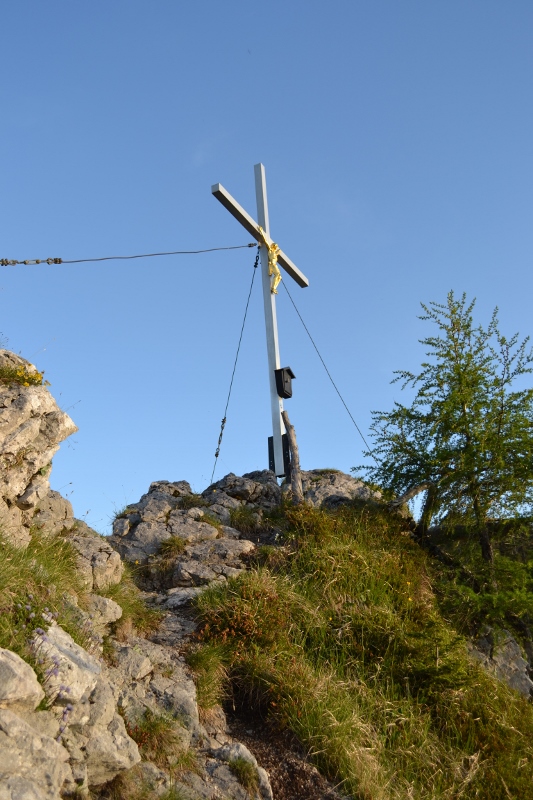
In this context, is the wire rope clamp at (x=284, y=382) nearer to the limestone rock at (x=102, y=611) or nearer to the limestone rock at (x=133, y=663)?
the limestone rock at (x=102, y=611)

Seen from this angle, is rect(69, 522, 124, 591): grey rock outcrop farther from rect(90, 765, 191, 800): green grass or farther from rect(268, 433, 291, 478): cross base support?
rect(268, 433, 291, 478): cross base support

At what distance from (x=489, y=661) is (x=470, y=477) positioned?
9.73ft

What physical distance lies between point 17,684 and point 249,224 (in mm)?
11381

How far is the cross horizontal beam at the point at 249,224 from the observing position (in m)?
13.9

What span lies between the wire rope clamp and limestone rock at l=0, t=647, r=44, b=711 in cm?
917

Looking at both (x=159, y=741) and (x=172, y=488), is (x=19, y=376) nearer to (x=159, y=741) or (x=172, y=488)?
(x=159, y=741)

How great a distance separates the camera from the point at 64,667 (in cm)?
566

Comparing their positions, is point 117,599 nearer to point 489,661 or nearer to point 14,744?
point 14,744

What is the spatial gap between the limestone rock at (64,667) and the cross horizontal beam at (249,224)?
9.97 m

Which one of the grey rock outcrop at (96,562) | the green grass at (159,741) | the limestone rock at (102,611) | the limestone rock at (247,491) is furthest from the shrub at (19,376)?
the limestone rock at (247,491)

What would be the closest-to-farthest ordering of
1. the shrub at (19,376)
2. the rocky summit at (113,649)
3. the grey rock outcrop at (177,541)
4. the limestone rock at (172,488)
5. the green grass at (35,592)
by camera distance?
1. the rocky summit at (113,649)
2. the green grass at (35,592)
3. the shrub at (19,376)
4. the grey rock outcrop at (177,541)
5. the limestone rock at (172,488)

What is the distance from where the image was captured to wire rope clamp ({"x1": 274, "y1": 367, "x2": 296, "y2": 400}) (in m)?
13.8

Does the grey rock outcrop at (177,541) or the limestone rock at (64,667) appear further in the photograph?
the grey rock outcrop at (177,541)

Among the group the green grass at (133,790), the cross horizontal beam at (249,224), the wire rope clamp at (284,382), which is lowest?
the green grass at (133,790)
